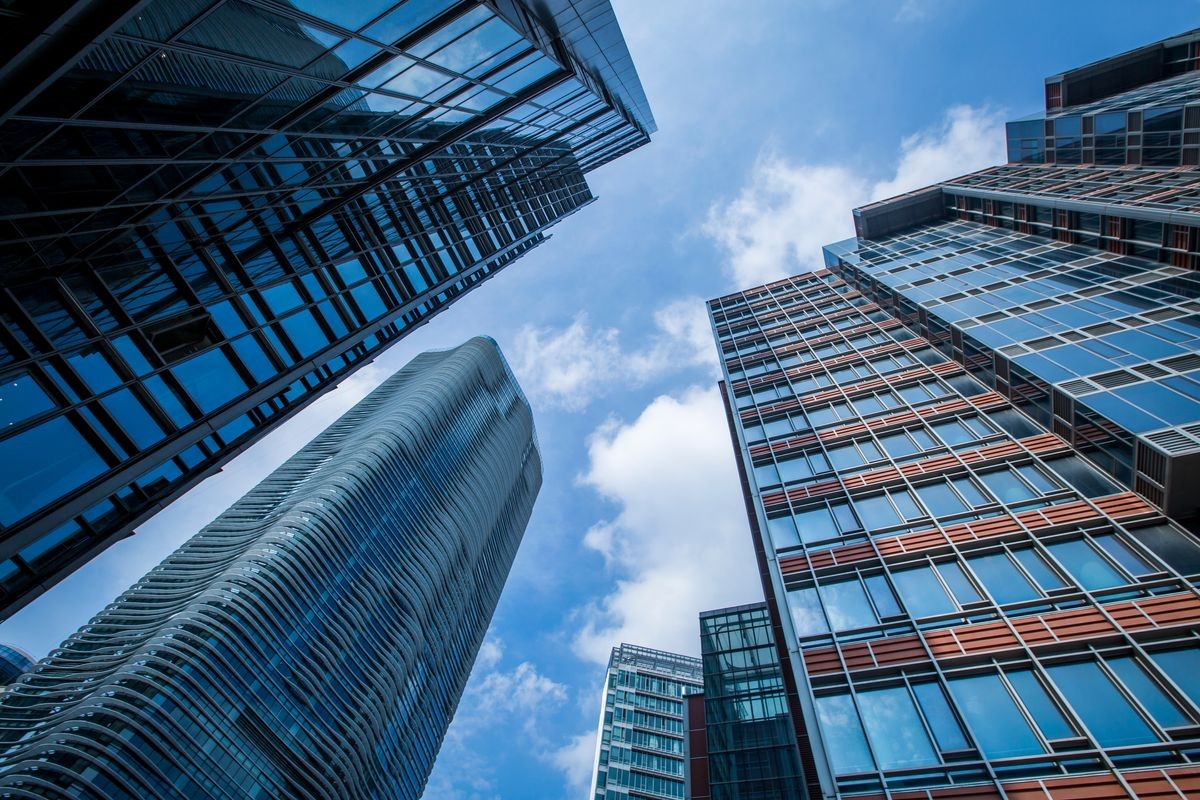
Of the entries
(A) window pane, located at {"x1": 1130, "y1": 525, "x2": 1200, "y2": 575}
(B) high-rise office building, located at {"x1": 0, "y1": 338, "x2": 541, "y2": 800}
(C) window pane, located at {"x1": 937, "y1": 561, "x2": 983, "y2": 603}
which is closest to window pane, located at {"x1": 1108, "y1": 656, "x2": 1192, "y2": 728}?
(A) window pane, located at {"x1": 1130, "y1": 525, "x2": 1200, "y2": 575}

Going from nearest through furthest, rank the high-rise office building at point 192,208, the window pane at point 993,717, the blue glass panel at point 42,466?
the high-rise office building at point 192,208 < the blue glass panel at point 42,466 < the window pane at point 993,717

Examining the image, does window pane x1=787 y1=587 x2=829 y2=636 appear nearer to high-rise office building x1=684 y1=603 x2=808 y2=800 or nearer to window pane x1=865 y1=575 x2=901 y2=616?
window pane x1=865 y1=575 x2=901 y2=616

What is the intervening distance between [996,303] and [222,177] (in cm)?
3559

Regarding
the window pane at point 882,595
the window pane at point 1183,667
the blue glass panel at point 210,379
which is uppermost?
the blue glass panel at point 210,379

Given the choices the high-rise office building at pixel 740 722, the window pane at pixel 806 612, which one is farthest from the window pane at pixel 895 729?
the high-rise office building at pixel 740 722

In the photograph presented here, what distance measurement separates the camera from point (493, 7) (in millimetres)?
17266

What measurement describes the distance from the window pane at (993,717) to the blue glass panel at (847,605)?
11.0 feet

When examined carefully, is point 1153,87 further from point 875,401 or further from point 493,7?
point 493,7

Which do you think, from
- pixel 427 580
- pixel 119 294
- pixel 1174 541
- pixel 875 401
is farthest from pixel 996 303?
pixel 427 580

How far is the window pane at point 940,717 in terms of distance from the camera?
16.0m

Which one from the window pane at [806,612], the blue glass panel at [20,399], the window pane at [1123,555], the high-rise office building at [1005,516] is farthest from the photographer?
the window pane at [806,612]

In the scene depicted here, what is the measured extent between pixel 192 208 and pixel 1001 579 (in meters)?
26.9

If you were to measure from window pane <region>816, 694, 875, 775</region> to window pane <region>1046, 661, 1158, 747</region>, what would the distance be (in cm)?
532

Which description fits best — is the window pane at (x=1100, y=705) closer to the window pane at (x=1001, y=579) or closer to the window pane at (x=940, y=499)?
the window pane at (x=1001, y=579)
